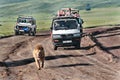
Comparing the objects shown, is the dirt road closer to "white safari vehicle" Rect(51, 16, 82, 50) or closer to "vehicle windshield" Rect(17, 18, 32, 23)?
"white safari vehicle" Rect(51, 16, 82, 50)

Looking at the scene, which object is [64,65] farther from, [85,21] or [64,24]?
[85,21]

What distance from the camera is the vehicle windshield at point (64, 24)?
92.7ft

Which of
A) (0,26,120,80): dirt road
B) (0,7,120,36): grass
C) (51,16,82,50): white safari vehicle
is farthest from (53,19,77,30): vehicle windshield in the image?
(0,7,120,36): grass

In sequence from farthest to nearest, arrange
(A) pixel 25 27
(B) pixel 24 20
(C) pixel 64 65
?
(B) pixel 24 20, (A) pixel 25 27, (C) pixel 64 65

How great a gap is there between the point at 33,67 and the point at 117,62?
427 cm

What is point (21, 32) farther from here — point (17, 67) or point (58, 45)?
point (17, 67)

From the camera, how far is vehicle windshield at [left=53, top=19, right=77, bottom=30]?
2825 cm

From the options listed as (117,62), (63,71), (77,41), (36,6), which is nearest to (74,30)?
(77,41)

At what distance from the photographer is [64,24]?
28516 mm

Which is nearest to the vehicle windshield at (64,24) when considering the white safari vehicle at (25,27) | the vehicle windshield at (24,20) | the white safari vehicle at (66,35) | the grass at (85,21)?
the white safari vehicle at (66,35)

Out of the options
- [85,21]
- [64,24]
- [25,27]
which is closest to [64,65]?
[64,24]

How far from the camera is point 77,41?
89.5 feet

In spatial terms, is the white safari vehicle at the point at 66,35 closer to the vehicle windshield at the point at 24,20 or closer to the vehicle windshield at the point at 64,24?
the vehicle windshield at the point at 64,24

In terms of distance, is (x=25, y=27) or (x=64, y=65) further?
(x=25, y=27)
